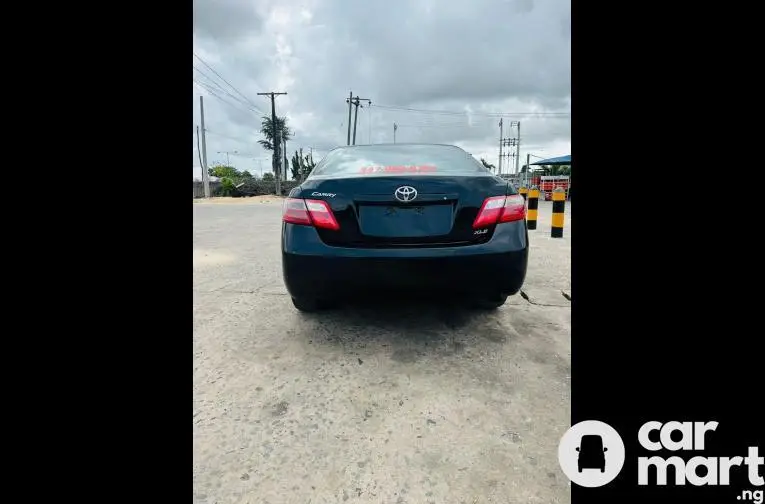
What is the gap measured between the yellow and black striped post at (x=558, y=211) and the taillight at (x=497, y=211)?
4687 mm

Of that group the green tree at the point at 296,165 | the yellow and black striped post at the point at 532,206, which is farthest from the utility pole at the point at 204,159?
the yellow and black striped post at the point at 532,206

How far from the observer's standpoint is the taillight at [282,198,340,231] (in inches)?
79.9

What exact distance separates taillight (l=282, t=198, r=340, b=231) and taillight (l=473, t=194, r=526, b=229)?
769 mm

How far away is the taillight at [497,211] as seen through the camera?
6.69 ft

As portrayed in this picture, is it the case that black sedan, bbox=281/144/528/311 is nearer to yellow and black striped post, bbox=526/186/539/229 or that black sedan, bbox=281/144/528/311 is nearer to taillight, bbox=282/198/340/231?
taillight, bbox=282/198/340/231

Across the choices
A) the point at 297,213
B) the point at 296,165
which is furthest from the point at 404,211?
the point at 296,165

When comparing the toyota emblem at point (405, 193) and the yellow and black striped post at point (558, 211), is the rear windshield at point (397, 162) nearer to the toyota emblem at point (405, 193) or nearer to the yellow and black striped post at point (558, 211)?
the toyota emblem at point (405, 193)

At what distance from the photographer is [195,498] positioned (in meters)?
1.21

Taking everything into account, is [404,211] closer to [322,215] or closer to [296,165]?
[322,215]

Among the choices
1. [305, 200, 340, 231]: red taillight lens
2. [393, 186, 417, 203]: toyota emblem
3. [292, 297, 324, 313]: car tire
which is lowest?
[292, 297, 324, 313]: car tire

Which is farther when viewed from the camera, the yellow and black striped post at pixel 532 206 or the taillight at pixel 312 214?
the yellow and black striped post at pixel 532 206

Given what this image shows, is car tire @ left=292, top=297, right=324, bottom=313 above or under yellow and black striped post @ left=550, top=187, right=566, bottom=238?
under
